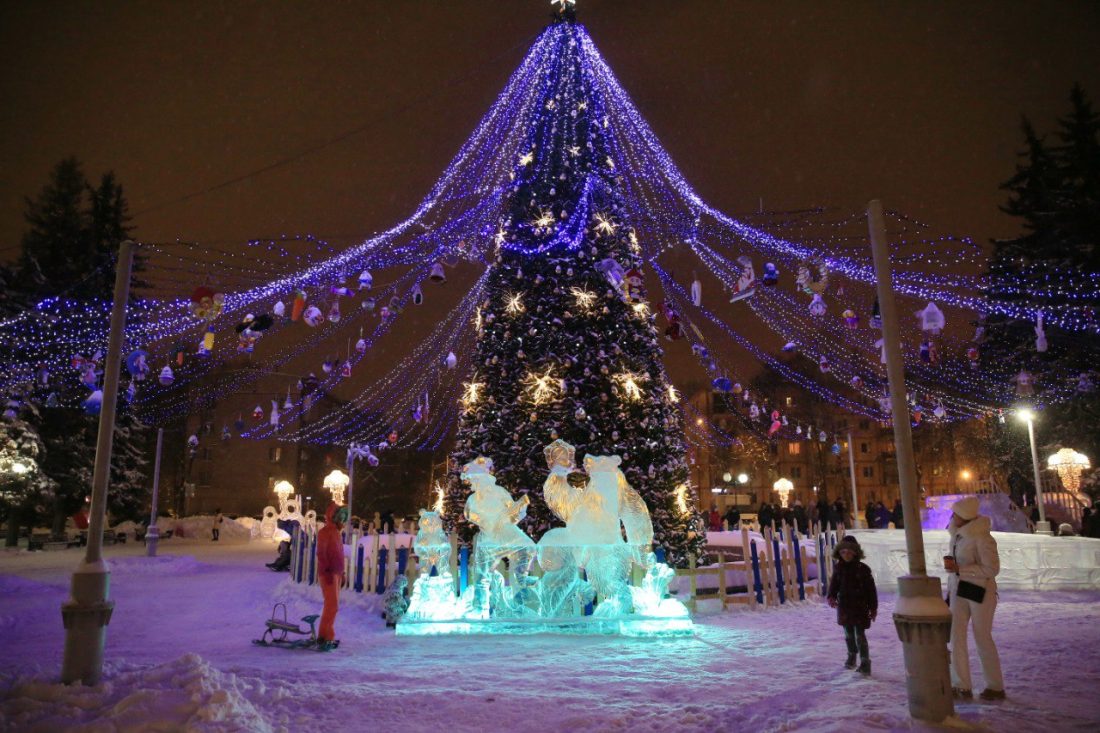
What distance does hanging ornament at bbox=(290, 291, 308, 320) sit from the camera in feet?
37.9

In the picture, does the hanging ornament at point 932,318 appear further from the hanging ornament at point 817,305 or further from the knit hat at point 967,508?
the knit hat at point 967,508

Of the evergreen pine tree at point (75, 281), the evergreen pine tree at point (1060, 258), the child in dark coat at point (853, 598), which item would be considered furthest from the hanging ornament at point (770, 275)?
the evergreen pine tree at point (75, 281)

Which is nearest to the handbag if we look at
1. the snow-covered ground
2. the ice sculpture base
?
the snow-covered ground

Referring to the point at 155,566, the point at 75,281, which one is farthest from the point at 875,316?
the point at 75,281

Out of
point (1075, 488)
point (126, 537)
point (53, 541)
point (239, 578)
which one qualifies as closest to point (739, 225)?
point (239, 578)

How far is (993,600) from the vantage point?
614cm

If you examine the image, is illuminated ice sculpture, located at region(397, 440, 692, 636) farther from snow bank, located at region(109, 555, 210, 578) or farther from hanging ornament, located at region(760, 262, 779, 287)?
snow bank, located at region(109, 555, 210, 578)

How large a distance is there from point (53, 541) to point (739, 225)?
27957 millimetres

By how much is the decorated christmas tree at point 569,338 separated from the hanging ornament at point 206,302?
4846 millimetres

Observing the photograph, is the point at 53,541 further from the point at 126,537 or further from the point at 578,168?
the point at 578,168

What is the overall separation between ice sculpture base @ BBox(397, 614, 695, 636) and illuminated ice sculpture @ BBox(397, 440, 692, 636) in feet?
0.04

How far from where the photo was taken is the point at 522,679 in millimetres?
7133

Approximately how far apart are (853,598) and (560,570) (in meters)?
3.86

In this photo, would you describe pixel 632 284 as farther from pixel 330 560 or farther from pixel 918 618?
pixel 918 618
